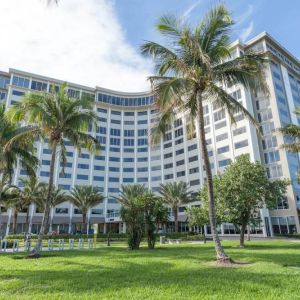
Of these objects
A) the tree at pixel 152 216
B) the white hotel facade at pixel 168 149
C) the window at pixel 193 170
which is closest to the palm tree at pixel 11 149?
the tree at pixel 152 216

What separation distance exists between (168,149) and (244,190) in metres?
57.0

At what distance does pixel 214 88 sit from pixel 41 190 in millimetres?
41677

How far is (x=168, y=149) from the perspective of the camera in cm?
8131

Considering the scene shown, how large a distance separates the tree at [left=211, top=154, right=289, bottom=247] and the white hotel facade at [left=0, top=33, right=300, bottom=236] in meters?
29.6

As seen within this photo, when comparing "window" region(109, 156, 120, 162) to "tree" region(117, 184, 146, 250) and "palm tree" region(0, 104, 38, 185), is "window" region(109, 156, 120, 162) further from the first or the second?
"palm tree" region(0, 104, 38, 185)

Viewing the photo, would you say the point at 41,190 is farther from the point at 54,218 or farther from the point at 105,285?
the point at 105,285

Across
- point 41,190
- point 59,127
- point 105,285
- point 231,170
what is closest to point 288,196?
point 231,170

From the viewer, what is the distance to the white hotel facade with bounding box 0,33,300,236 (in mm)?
57250

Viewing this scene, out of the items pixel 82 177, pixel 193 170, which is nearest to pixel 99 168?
pixel 82 177

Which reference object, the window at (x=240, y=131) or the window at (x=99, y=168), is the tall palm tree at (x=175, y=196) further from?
the window at (x=99, y=168)

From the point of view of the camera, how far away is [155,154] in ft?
274

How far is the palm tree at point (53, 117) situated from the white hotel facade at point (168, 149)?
3292cm

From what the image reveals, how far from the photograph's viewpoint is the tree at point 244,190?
24.7 m

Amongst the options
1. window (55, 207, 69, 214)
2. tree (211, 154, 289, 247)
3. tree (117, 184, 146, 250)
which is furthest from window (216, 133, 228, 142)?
tree (117, 184, 146, 250)
